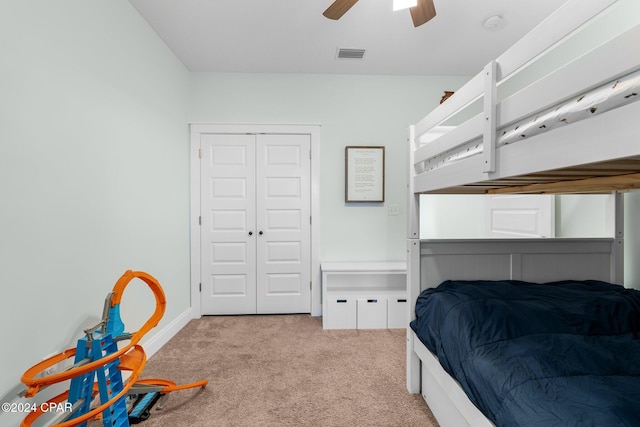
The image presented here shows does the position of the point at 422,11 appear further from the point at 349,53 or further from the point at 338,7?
the point at 349,53

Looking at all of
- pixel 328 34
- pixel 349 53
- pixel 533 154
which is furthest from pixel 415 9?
pixel 533 154

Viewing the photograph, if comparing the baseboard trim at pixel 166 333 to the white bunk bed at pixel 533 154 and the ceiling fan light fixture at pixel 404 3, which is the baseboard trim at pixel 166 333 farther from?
the ceiling fan light fixture at pixel 404 3

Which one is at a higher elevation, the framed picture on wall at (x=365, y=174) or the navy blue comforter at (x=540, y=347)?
the framed picture on wall at (x=365, y=174)

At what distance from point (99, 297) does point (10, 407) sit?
0.64 m

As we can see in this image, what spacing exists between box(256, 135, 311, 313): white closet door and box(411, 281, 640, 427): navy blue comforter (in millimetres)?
1711

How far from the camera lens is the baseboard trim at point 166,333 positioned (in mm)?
2352

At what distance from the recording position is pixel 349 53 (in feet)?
9.37

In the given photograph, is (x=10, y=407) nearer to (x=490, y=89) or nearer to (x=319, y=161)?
(x=490, y=89)

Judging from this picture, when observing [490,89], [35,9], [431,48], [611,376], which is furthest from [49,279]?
[431,48]

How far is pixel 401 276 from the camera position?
300cm

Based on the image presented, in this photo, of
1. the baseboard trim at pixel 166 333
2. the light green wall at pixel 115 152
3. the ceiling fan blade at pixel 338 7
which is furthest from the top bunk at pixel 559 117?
the baseboard trim at pixel 166 333

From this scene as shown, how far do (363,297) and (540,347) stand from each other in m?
1.94

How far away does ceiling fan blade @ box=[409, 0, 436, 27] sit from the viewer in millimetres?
1724

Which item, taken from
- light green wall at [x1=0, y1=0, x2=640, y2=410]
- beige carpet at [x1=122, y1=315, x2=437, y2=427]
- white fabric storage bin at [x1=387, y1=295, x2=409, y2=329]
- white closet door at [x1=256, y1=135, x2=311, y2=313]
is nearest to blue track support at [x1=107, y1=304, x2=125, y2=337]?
light green wall at [x1=0, y1=0, x2=640, y2=410]
